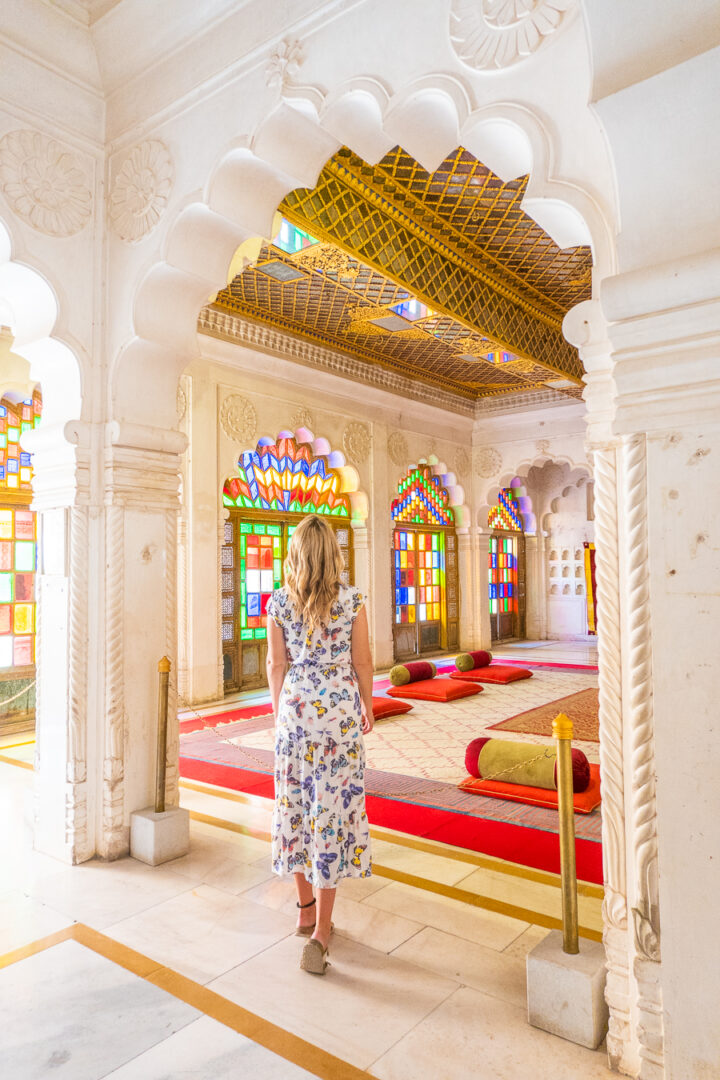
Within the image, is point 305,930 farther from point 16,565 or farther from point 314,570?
point 16,565

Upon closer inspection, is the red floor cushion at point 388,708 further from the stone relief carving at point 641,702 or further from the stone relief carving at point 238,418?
the stone relief carving at point 641,702

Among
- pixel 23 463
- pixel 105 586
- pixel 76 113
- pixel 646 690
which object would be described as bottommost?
pixel 646 690

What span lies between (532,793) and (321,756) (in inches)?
95.5

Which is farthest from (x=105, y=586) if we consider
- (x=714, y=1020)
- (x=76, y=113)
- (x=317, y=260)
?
(x=317, y=260)

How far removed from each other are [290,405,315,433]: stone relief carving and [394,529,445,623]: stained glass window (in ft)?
9.13

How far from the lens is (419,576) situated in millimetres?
11750

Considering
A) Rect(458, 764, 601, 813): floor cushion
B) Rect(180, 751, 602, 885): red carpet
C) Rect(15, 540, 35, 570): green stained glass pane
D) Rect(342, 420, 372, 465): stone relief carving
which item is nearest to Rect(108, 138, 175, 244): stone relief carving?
Rect(180, 751, 602, 885): red carpet

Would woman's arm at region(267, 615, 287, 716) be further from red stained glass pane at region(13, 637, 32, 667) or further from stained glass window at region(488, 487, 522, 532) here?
stained glass window at region(488, 487, 522, 532)

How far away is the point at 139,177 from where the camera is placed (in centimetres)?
351

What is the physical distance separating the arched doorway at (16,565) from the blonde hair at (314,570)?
5.14 metres

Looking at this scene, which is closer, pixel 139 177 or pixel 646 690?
pixel 646 690

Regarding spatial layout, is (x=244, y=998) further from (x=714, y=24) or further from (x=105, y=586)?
(x=714, y=24)

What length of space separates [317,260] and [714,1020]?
19.4 ft

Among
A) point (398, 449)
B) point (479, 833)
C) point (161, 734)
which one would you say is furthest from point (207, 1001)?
point (398, 449)
